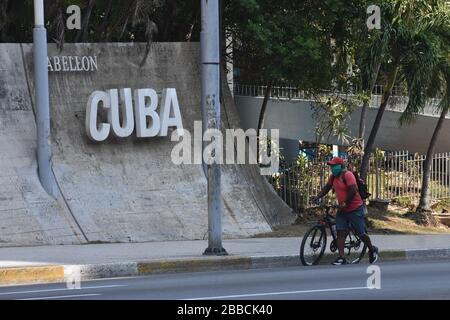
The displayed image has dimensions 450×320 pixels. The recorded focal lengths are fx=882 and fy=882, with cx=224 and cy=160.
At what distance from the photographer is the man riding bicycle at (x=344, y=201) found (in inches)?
543

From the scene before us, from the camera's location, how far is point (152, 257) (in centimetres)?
1416

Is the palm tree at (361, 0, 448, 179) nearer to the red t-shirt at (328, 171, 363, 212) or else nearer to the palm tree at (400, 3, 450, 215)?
the palm tree at (400, 3, 450, 215)

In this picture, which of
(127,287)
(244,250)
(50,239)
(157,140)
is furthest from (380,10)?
(127,287)

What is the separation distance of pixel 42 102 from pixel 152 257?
4.26 metres

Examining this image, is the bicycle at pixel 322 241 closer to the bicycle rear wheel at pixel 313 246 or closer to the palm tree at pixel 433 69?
the bicycle rear wheel at pixel 313 246

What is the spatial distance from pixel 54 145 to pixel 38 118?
1107 millimetres

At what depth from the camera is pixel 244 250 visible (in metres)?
15.5

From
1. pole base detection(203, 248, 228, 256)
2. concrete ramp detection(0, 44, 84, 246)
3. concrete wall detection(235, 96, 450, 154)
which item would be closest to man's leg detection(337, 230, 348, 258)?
pole base detection(203, 248, 228, 256)

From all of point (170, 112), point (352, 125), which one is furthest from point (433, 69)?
point (352, 125)

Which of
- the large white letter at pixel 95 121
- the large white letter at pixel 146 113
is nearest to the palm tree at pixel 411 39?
the large white letter at pixel 146 113

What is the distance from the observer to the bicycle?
45.9 ft

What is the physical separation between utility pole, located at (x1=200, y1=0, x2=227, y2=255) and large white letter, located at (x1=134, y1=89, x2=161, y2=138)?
12.5 feet

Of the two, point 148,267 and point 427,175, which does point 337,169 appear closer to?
point 148,267
